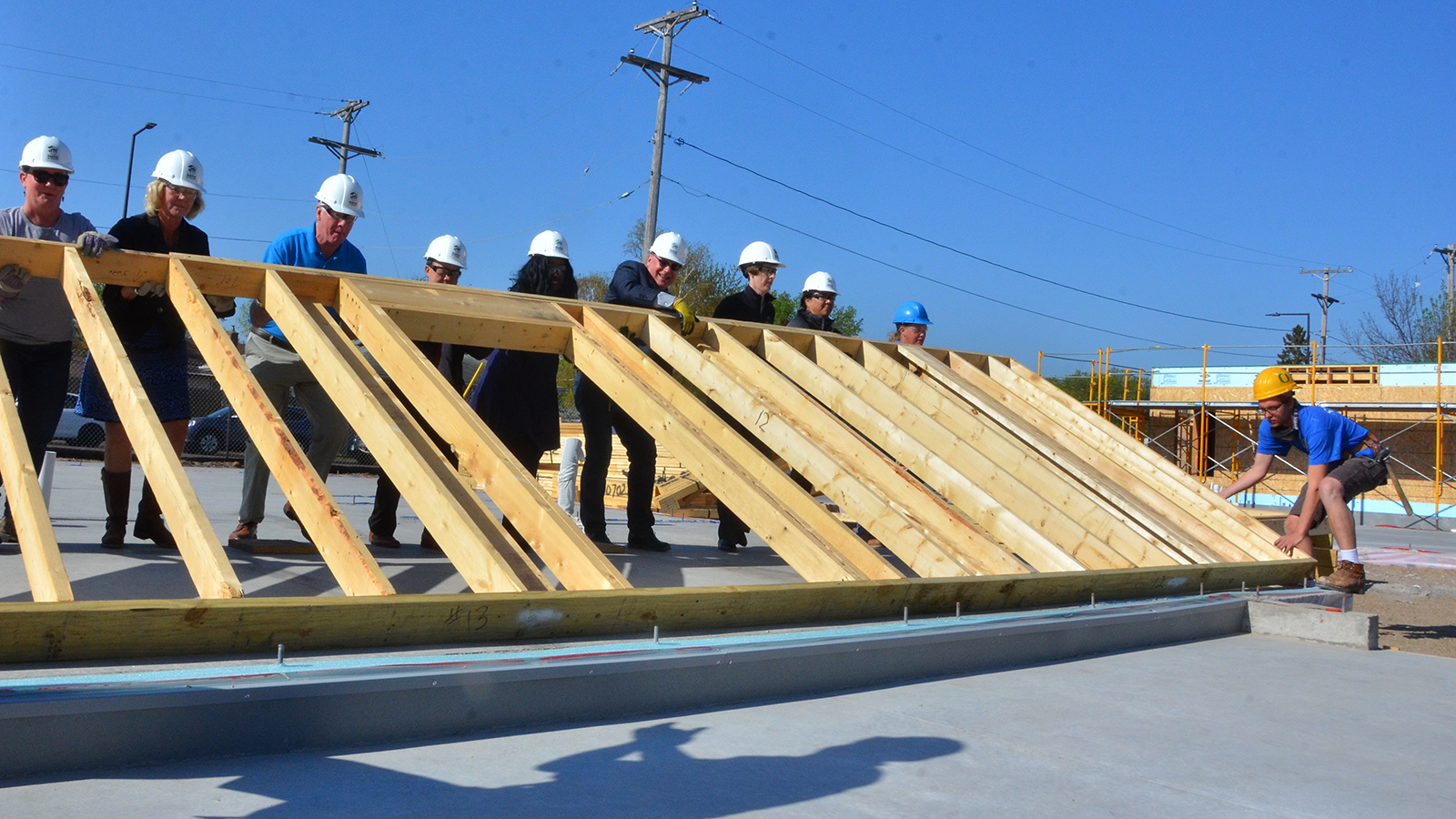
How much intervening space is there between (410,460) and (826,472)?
1585 mm

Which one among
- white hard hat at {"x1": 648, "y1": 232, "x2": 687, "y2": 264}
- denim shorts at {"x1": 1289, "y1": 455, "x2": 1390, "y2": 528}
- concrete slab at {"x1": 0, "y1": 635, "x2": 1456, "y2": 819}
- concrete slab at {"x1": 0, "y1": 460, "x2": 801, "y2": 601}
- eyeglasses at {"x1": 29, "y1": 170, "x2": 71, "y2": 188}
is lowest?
concrete slab at {"x1": 0, "y1": 635, "x2": 1456, "y2": 819}

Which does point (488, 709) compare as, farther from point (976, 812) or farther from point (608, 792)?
point (976, 812)

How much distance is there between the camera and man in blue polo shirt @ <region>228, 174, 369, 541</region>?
4.34 meters

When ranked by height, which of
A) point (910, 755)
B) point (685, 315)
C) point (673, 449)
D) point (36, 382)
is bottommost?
point (910, 755)

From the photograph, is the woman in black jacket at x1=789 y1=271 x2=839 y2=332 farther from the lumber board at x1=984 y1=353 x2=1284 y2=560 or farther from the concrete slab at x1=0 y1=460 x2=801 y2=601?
the concrete slab at x1=0 y1=460 x2=801 y2=601

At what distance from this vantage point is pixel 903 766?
7.34ft

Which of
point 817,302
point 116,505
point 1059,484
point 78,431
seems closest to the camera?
point 116,505

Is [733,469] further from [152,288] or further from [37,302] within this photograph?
[37,302]

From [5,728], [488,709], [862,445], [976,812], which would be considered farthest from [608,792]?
[862,445]

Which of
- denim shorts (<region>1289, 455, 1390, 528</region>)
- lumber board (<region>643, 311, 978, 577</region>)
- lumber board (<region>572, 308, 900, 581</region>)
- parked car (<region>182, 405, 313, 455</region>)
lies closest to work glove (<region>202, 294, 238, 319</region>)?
lumber board (<region>572, 308, 900, 581</region>)

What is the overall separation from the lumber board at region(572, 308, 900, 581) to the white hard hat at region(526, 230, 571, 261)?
3.34 ft

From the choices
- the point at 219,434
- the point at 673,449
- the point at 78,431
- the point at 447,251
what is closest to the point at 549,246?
the point at 447,251

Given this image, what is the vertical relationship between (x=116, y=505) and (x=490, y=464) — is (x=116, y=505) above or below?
below

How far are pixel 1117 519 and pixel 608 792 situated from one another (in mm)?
3380
